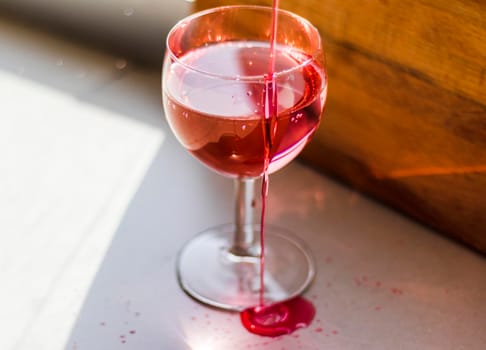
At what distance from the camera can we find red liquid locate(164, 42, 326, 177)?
2.81ft

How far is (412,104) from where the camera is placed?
983mm

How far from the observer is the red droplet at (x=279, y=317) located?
0.91 meters

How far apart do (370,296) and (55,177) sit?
42 cm

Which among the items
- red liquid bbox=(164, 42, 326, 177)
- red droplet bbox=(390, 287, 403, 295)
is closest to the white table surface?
red droplet bbox=(390, 287, 403, 295)

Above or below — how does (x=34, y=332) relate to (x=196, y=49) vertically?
below

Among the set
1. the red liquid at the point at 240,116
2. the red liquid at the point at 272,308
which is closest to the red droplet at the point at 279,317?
the red liquid at the point at 272,308

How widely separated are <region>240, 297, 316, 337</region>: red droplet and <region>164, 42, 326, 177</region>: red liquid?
5.7 inches

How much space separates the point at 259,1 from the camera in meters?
1.08

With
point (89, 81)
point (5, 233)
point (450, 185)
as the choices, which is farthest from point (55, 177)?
point (450, 185)

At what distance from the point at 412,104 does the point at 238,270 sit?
265 millimetres

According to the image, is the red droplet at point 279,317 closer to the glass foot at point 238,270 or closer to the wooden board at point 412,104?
the glass foot at point 238,270

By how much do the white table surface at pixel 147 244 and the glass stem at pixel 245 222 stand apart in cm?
5

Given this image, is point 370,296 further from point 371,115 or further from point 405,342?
point 371,115

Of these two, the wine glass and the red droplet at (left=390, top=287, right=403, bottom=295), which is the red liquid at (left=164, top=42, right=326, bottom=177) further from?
the red droplet at (left=390, top=287, right=403, bottom=295)
